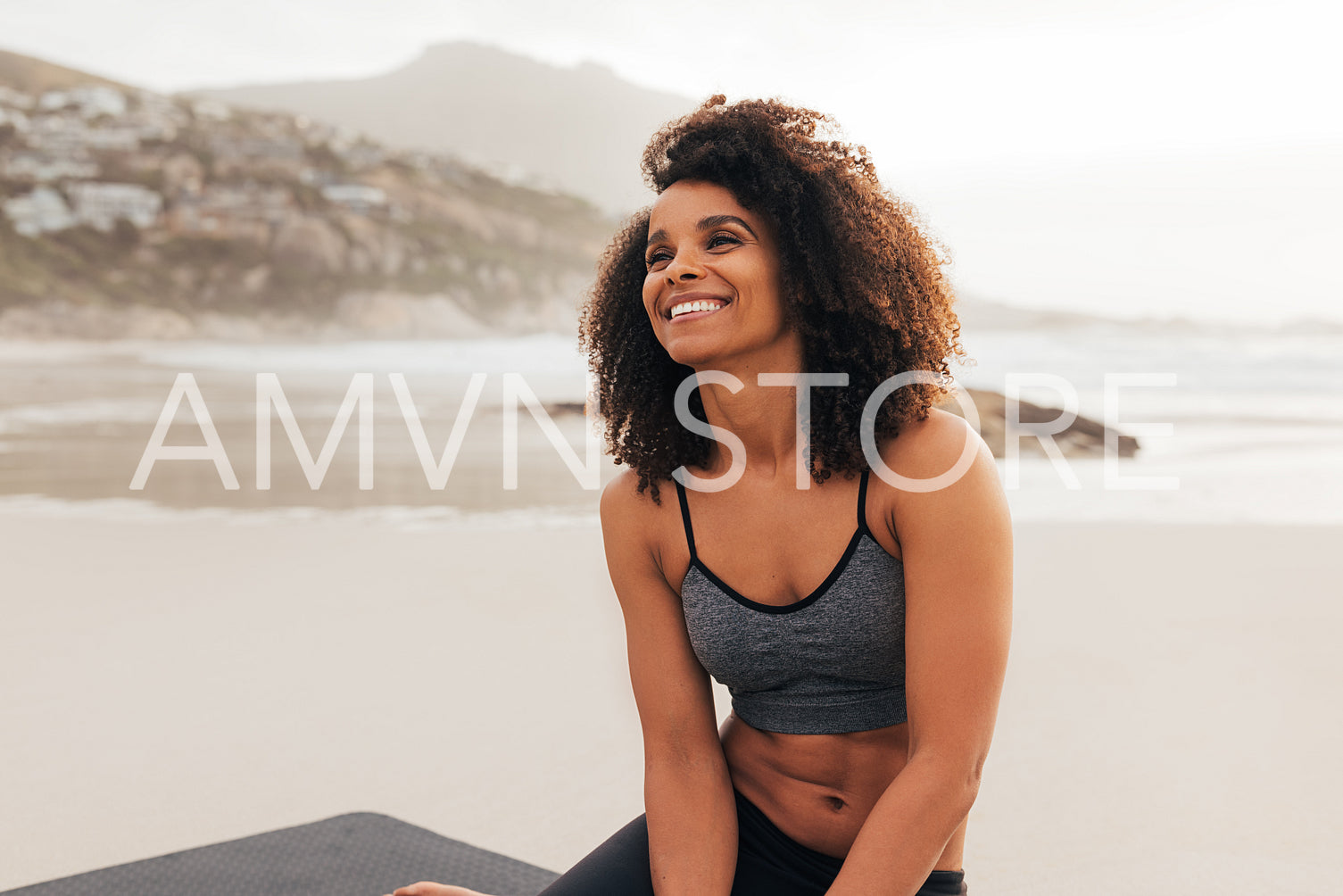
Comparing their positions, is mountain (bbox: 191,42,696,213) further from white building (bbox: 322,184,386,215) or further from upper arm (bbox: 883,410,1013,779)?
upper arm (bbox: 883,410,1013,779)

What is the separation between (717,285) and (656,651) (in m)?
0.43

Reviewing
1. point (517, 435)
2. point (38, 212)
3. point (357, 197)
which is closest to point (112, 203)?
point (38, 212)

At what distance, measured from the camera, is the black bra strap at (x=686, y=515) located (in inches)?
46.1

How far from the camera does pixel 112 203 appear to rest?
103 feet

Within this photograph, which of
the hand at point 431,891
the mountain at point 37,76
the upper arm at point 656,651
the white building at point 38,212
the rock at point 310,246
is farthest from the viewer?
the mountain at point 37,76

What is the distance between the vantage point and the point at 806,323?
1.13m

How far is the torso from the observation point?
1098mm

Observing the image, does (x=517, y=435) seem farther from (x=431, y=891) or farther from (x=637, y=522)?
(x=637, y=522)

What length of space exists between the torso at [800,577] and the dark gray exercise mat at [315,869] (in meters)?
0.69

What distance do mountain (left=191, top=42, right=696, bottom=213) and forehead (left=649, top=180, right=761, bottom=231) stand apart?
38478 millimetres

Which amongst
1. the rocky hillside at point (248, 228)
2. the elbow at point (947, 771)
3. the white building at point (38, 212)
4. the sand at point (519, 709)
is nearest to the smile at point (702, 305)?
the elbow at point (947, 771)

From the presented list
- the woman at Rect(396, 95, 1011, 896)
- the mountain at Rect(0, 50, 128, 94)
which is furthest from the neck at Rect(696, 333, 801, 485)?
the mountain at Rect(0, 50, 128, 94)

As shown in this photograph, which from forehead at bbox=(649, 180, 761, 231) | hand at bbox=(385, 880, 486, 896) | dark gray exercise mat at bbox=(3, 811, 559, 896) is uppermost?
forehead at bbox=(649, 180, 761, 231)

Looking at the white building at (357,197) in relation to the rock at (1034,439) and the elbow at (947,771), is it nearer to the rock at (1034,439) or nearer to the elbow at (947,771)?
the rock at (1034,439)
